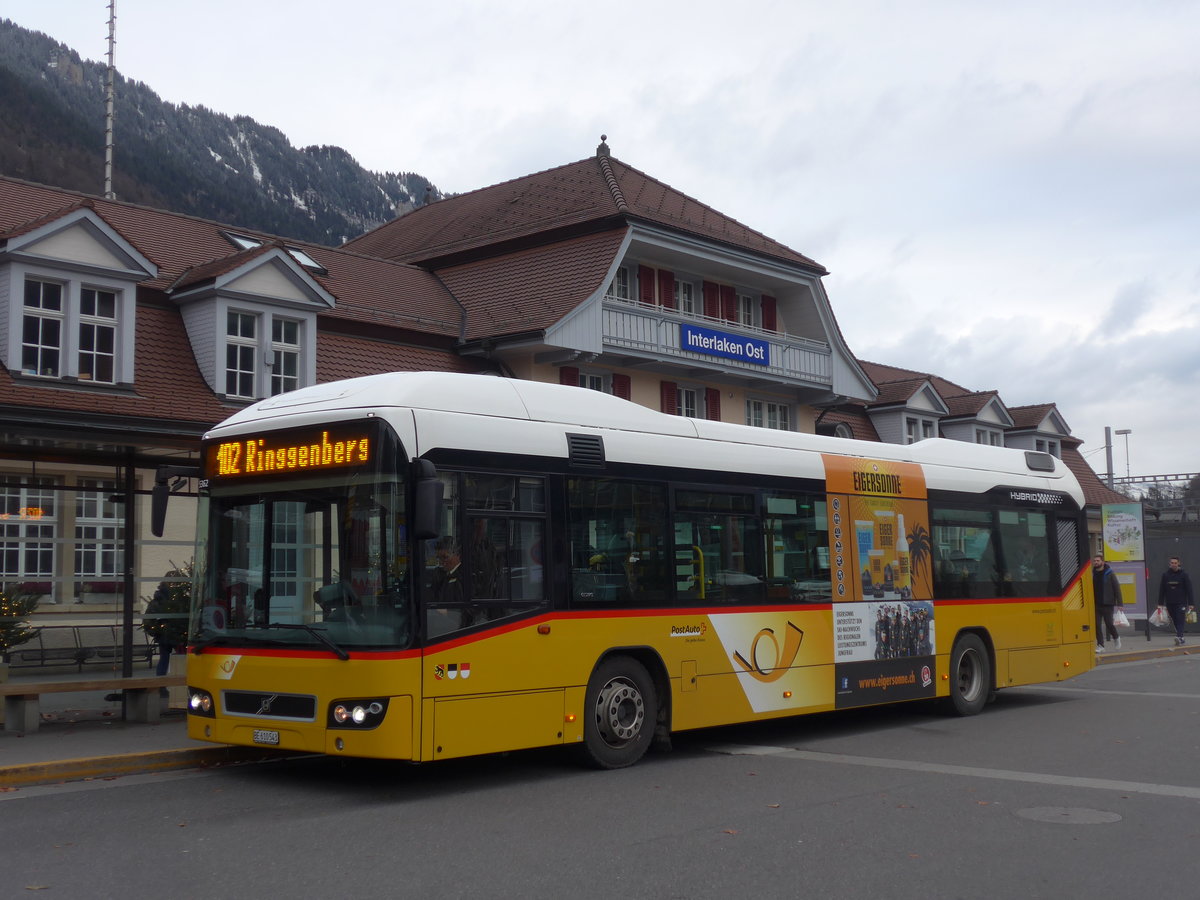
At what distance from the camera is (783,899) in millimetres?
6531

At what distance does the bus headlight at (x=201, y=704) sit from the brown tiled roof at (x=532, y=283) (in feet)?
50.1

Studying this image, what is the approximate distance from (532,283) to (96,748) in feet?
57.2

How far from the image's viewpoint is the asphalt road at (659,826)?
22.7ft

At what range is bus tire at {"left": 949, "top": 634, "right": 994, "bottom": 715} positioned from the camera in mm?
15180

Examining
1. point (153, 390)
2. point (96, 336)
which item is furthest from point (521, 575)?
point (96, 336)

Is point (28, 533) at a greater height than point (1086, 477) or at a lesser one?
lesser

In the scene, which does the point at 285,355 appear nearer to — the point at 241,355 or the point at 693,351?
the point at 241,355

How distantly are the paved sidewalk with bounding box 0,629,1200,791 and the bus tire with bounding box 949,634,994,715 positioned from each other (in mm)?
7714

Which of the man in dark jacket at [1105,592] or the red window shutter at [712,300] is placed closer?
the man in dark jacket at [1105,592]

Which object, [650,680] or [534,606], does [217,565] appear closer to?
[534,606]

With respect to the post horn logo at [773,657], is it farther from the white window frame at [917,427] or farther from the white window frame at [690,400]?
the white window frame at [917,427]

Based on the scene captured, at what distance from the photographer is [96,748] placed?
1179 cm

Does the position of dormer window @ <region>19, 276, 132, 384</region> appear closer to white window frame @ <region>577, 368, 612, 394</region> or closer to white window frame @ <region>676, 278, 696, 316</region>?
white window frame @ <region>577, 368, 612, 394</region>

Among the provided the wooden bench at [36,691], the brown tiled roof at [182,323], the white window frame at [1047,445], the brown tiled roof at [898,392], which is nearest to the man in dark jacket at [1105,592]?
the brown tiled roof at [898,392]
